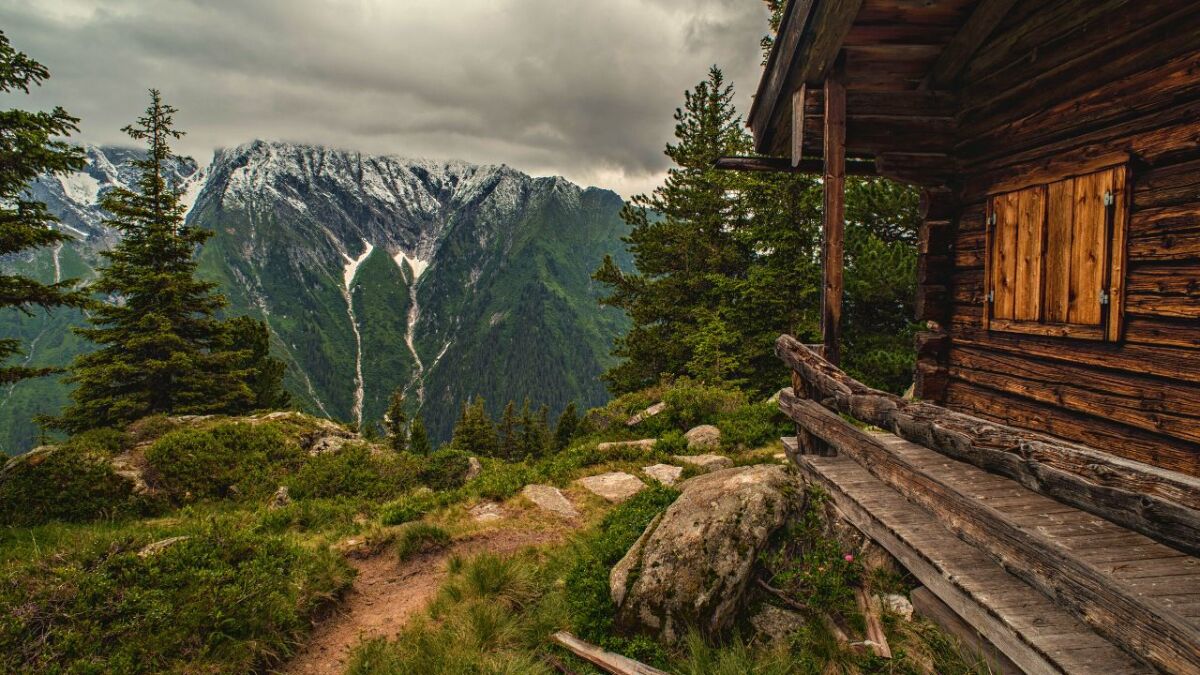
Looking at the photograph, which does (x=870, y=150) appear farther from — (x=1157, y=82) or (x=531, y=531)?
(x=531, y=531)

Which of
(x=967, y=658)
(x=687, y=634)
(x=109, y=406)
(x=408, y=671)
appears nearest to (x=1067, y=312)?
(x=967, y=658)

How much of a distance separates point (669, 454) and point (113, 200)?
20170mm

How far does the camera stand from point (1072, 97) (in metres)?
5.25

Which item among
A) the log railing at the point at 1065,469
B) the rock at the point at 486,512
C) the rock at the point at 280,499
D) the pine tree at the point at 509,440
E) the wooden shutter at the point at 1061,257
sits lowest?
the pine tree at the point at 509,440

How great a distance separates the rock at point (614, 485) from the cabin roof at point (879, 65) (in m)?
6.37

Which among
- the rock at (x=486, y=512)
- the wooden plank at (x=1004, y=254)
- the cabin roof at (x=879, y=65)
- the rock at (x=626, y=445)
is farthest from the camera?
the rock at (x=626, y=445)

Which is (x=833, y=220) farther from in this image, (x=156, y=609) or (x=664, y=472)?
(x=156, y=609)

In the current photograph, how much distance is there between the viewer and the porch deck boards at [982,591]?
260 cm

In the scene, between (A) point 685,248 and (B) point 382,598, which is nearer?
(B) point 382,598

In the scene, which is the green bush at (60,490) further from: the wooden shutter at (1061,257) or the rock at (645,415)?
the wooden shutter at (1061,257)

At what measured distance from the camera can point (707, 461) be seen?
922 centimetres

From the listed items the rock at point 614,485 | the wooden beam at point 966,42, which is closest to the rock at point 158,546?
the rock at point 614,485

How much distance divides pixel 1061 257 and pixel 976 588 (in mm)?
4399

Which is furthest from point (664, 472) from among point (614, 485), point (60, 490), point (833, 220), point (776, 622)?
point (60, 490)
